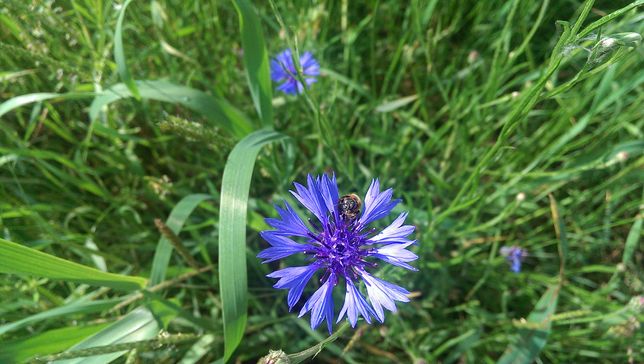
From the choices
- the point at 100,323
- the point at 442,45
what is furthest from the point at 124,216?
the point at 442,45

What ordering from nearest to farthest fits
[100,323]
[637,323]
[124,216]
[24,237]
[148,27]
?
[100,323] → [637,323] → [24,237] → [124,216] → [148,27]

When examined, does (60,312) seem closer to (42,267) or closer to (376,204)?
(42,267)

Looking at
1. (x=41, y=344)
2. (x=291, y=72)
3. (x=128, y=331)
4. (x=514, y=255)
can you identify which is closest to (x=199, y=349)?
(x=128, y=331)

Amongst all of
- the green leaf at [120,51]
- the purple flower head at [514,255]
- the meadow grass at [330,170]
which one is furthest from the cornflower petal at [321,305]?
the purple flower head at [514,255]

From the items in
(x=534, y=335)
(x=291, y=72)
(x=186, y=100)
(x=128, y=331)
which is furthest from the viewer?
(x=291, y=72)

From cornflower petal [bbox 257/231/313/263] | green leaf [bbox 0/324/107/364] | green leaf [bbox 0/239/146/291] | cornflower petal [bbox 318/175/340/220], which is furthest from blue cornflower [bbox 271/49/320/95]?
green leaf [bbox 0/324/107/364]

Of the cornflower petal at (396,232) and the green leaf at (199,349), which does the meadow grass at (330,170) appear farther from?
the cornflower petal at (396,232)

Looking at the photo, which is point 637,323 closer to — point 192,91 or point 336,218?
point 336,218
